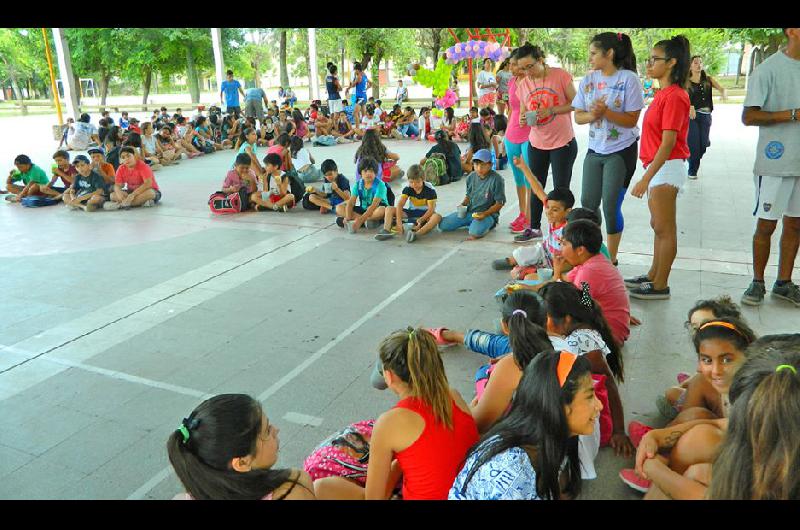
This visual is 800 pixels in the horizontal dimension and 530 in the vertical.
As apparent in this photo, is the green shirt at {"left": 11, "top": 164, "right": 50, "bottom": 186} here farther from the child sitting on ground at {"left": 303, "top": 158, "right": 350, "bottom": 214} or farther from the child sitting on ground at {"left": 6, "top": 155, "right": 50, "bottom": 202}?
the child sitting on ground at {"left": 303, "top": 158, "right": 350, "bottom": 214}

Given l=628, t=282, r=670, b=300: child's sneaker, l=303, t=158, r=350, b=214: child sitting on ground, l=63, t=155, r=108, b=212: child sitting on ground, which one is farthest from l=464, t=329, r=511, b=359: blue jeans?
l=63, t=155, r=108, b=212: child sitting on ground

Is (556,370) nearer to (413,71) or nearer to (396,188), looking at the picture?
(396,188)

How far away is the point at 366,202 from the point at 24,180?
606 centimetres

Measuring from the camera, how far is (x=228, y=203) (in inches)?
328

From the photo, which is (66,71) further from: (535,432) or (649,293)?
(535,432)

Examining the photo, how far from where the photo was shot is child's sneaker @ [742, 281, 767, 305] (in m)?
4.38

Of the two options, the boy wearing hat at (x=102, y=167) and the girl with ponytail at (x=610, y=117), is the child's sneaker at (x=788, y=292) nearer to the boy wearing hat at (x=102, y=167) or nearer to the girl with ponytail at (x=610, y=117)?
Answer: the girl with ponytail at (x=610, y=117)

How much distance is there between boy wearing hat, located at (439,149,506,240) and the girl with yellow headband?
403 cm

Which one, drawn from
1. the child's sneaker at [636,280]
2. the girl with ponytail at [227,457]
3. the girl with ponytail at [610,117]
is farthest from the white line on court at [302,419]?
the girl with ponytail at [610,117]

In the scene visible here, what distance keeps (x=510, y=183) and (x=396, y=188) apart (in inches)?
69.7

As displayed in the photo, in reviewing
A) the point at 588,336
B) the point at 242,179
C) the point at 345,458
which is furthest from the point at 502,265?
the point at 242,179

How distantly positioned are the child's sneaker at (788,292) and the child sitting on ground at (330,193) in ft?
15.6

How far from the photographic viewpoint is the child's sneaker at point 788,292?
435 centimetres
